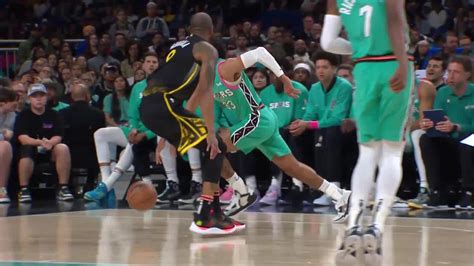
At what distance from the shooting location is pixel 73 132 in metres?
13.6

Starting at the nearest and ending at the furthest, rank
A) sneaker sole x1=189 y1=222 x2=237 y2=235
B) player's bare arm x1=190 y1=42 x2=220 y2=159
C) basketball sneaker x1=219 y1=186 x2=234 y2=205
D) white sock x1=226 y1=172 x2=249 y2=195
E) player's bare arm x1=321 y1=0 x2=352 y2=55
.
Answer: player's bare arm x1=321 y1=0 x2=352 y2=55 → player's bare arm x1=190 y1=42 x2=220 y2=159 → sneaker sole x1=189 y1=222 x2=237 y2=235 → white sock x1=226 y1=172 x2=249 y2=195 → basketball sneaker x1=219 y1=186 x2=234 y2=205

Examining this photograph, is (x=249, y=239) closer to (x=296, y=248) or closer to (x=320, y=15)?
(x=296, y=248)

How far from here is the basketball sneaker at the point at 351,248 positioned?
6605 mm

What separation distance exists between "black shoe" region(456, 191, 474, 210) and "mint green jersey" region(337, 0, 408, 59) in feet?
15.4

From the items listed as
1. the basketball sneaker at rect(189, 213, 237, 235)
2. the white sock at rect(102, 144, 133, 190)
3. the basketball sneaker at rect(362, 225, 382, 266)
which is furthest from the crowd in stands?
the basketball sneaker at rect(362, 225, 382, 266)

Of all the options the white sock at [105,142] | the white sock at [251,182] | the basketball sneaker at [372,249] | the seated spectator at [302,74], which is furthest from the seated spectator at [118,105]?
the basketball sneaker at [372,249]

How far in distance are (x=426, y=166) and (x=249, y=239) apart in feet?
11.6

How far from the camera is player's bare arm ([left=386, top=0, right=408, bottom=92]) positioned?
22.0 ft

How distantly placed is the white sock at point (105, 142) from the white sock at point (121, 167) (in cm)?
17

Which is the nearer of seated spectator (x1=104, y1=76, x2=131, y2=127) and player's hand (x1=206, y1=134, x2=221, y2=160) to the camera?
player's hand (x1=206, y1=134, x2=221, y2=160)

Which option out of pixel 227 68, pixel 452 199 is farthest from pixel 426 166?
pixel 227 68

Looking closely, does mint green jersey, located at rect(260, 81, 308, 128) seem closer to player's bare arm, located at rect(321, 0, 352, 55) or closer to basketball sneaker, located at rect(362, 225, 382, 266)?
player's bare arm, located at rect(321, 0, 352, 55)

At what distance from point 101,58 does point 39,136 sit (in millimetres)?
4594

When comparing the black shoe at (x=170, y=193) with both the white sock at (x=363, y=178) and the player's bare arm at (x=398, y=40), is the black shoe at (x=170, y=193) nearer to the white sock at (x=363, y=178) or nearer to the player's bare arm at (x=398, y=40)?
the white sock at (x=363, y=178)
